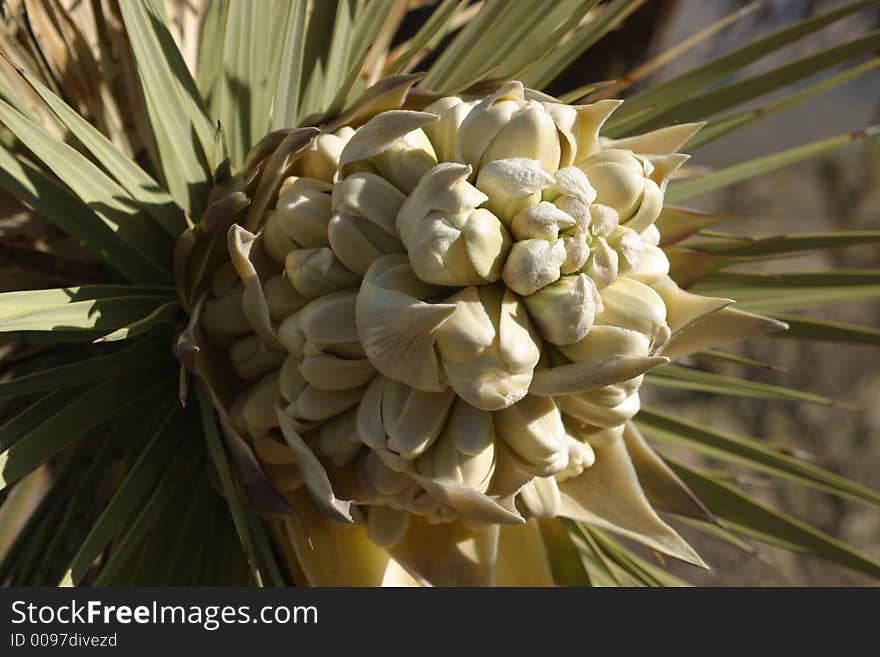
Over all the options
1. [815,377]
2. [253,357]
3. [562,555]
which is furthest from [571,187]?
[815,377]

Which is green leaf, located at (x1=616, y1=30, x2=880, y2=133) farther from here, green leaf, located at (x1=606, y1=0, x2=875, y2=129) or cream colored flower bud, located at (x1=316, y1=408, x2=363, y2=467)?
cream colored flower bud, located at (x1=316, y1=408, x2=363, y2=467)

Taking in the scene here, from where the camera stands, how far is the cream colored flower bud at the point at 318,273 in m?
0.94

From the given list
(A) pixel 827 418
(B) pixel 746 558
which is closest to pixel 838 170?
(A) pixel 827 418

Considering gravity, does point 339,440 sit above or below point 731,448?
above

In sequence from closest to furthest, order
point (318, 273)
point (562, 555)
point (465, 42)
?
point (318, 273), point (562, 555), point (465, 42)

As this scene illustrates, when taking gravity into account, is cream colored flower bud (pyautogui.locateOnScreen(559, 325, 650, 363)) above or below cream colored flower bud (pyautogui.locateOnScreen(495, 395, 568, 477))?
above

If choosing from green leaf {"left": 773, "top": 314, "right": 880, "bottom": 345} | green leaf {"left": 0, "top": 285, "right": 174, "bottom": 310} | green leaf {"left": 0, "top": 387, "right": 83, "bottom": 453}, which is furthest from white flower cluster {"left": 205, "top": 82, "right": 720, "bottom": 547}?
green leaf {"left": 773, "top": 314, "right": 880, "bottom": 345}

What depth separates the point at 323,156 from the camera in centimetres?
100

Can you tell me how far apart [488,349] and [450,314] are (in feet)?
0.18

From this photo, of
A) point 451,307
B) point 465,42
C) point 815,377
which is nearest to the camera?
point 451,307

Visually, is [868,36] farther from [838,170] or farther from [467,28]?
[838,170]

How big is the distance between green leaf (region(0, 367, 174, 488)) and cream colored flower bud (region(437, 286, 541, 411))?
17.0 inches

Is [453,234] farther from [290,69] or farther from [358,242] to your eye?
[290,69]

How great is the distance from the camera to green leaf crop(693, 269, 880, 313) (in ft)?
4.44
